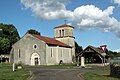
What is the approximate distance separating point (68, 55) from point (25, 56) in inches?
642

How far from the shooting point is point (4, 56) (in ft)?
330

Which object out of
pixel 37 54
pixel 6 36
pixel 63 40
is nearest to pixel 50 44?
pixel 37 54

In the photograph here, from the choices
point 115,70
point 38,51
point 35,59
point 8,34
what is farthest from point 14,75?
point 8,34

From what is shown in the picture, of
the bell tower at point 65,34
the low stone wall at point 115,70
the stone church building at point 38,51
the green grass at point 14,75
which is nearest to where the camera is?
the low stone wall at point 115,70

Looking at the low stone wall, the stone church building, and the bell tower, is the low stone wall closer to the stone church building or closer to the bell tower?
the stone church building

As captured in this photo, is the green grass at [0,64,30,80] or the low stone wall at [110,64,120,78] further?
the green grass at [0,64,30,80]

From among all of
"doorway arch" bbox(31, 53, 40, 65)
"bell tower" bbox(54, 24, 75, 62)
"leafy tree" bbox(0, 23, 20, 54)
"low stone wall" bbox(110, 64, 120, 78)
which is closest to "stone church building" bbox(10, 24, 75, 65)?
"doorway arch" bbox(31, 53, 40, 65)

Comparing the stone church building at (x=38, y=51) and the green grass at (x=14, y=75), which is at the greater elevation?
the stone church building at (x=38, y=51)

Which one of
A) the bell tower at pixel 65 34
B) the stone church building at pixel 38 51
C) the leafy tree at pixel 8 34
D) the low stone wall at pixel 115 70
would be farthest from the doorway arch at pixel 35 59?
the low stone wall at pixel 115 70

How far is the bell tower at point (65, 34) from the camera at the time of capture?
8619 centimetres

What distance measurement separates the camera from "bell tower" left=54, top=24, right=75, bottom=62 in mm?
86188

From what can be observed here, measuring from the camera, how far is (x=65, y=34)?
86.4 meters

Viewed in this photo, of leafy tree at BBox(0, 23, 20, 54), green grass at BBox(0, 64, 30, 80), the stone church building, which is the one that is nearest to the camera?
green grass at BBox(0, 64, 30, 80)

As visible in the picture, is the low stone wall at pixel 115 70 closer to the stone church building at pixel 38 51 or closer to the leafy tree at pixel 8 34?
the stone church building at pixel 38 51
